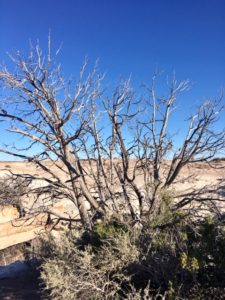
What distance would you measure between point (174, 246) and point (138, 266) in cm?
74

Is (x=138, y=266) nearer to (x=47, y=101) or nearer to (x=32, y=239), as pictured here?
(x=47, y=101)

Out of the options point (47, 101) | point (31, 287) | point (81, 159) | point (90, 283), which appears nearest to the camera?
point (90, 283)

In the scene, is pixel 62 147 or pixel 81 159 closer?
pixel 62 147

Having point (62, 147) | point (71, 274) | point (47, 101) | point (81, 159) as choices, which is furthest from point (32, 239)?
point (71, 274)

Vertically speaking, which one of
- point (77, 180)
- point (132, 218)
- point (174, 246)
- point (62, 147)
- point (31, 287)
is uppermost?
point (62, 147)

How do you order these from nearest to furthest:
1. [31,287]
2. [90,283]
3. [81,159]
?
[90,283] → [31,287] → [81,159]

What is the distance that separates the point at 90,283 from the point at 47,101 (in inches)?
196

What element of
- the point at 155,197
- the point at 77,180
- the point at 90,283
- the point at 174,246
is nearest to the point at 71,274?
the point at 90,283

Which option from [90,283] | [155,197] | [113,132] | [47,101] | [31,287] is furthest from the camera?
[113,132]

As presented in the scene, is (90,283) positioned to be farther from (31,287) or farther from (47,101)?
(47,101)

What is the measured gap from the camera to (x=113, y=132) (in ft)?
36.5

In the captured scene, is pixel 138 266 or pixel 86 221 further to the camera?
pixel 86 221

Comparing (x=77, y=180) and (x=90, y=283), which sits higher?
(x=77, y=180)

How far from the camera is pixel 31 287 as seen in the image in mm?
9609
